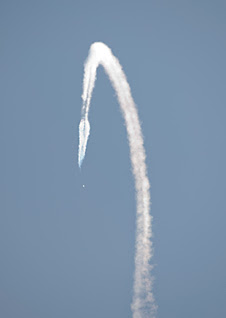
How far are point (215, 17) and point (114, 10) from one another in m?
1.13

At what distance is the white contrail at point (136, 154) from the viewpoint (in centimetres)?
473

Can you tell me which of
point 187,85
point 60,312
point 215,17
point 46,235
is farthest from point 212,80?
point 60,312

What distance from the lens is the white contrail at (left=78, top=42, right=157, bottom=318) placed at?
473 centimetres

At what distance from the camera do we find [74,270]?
4781 millimetres

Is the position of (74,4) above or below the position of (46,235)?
above

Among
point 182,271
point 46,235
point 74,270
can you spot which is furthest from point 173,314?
point 46,235

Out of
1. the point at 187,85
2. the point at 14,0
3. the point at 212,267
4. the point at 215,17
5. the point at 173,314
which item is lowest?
the point at 173,314

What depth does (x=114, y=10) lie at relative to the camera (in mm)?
4918

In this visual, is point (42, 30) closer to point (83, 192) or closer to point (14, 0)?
point (14, 0)

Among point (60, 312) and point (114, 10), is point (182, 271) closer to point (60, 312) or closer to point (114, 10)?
point (60, 312)

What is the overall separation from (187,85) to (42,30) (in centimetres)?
169

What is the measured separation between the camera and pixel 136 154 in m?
4.80

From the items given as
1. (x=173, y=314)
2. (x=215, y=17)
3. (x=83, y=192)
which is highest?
(x=215, y=17)

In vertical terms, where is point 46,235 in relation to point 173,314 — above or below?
above
